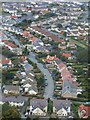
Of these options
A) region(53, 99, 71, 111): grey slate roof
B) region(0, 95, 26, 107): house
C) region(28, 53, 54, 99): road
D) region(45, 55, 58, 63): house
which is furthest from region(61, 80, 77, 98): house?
region(45, 55, 58, 63): house

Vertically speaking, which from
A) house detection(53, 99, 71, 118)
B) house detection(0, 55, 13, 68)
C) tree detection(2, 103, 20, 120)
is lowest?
house detection(53, 99, 71, 118)

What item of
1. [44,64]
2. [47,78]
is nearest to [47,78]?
[47,78]

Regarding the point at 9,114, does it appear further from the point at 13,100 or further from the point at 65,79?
the point at 65,79

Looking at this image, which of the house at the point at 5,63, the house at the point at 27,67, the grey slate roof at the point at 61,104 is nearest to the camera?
the grey slate roof at the point at 61,104

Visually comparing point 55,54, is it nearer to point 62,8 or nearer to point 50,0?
point 62,8

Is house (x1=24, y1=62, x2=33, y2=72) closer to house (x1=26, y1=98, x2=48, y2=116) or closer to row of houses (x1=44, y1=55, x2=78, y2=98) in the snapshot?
row of houses (x1=44, y1=55, x2=78, y2=98)

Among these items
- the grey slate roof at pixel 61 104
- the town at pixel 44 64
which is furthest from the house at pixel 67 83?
the grey slate roof at pixel 61 104

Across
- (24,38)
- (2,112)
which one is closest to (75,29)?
(24,38)

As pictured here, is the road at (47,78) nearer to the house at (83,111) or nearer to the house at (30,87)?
the house at (30,87)

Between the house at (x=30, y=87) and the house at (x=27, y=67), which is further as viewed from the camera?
the house at (x=27, y=67)
